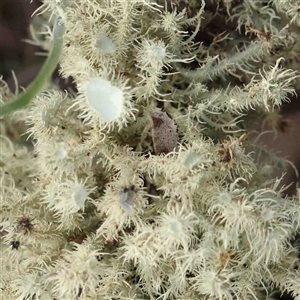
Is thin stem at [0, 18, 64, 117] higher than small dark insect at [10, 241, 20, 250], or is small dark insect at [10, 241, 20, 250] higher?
thin stem at [0, 18, 64, 117]

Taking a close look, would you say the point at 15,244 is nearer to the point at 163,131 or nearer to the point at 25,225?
the point at 25,225

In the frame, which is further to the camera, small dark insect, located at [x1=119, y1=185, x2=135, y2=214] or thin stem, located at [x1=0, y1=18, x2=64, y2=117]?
thin stem, located at [x1=0, y1=18, x2=64, y2=117]

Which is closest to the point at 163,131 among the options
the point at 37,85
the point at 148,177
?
the point at 148,177

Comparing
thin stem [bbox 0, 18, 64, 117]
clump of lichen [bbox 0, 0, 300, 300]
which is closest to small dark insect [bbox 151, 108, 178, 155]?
clump of lichen [bbox 0, 0, 300, 300]

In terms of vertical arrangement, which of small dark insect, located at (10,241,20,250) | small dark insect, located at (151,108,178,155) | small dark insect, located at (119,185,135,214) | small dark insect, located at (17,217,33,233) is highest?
small dark insect, located at (151,108,178,155)

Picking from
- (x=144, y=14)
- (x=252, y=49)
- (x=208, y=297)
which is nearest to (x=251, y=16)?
(x=252, y=49)

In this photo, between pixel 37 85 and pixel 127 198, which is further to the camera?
pixel 37 85

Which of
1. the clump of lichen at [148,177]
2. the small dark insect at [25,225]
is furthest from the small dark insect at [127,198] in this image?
the small dark insect at [25,225]

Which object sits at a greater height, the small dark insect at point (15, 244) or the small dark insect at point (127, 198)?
the small dark insect at point (127, 198)

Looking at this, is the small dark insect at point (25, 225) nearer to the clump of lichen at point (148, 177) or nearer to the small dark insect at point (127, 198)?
the clump of lichen at point (148, 177)

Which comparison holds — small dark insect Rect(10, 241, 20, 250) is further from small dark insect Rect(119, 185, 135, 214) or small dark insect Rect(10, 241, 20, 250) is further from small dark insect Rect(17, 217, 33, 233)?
small dark insect Rect(119, 185, 135, 214)

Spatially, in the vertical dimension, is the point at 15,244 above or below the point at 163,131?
below

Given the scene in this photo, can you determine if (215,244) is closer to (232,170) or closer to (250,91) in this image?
(232,170)
